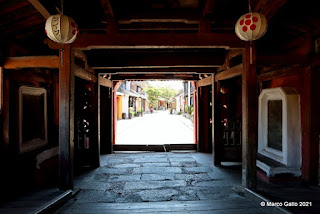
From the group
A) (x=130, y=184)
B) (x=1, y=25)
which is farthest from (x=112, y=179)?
(x=1, y=25)

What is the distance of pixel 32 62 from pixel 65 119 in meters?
1.46

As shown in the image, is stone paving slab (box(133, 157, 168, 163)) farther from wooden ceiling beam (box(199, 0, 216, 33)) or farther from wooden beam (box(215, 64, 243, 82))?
wooden ceiling beam (box(199, 0, 216, 33))

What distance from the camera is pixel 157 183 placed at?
4.91m

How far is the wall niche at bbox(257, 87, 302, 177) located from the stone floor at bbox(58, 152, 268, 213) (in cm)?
92

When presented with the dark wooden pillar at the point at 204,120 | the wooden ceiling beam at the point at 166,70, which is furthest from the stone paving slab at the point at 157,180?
the wooden ceiling beam at the point at 166,70

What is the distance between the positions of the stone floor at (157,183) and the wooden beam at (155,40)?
3.08 meters

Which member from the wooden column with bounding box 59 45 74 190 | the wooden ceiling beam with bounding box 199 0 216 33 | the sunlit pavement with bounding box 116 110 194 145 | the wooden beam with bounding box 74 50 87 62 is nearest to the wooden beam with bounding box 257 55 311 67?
the wooden ceiling beam with bounding box 199 0 216 33

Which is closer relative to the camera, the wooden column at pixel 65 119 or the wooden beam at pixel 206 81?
the wooden column at pixel 65 119

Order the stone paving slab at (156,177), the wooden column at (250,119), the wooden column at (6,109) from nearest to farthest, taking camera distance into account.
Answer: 1. the wooden column at (250,119)
2. the wooden column at (6,109)
3. the stone paving slab at (156,177)

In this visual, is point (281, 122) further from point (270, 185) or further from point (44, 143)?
point (44, 143)

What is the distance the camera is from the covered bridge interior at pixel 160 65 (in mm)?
4148

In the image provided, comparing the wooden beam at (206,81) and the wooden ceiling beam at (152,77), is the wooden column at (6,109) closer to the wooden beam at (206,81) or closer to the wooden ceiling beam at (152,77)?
the wooden ceiling beam at (152,77)

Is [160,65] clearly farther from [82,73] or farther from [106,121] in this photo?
[106,121]

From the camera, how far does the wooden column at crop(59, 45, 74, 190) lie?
4.09 metres
